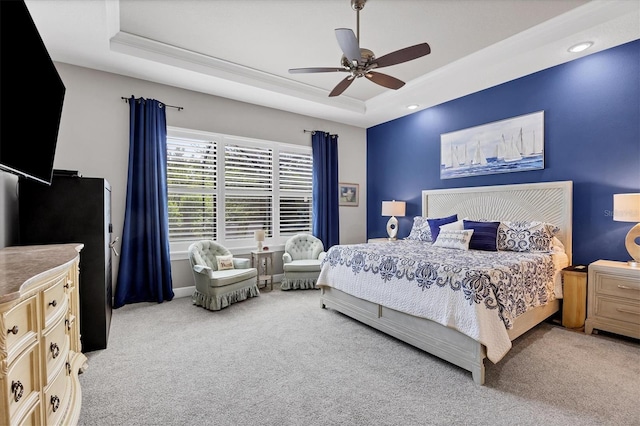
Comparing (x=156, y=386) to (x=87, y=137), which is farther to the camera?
(x=87, y=137)

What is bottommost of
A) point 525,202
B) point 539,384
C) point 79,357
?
point 539,384

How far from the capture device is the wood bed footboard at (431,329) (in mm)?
2258

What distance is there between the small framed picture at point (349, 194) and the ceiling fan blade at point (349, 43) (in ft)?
11.4

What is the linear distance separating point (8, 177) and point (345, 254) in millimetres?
3055

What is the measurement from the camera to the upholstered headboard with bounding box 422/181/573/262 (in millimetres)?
3637

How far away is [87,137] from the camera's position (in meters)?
3.80

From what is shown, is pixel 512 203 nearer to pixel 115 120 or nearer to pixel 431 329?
pixel 431 329

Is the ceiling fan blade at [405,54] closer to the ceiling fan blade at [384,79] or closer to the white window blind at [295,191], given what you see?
the ceiling fan blade at [384,79]

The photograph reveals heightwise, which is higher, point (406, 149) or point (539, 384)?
point (406, 149)

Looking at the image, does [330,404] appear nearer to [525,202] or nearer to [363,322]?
[363,322]


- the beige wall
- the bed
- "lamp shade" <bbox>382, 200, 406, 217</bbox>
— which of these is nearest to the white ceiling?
the beige wall

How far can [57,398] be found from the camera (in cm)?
145

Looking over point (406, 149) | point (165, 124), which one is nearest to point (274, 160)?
point (165, 124)

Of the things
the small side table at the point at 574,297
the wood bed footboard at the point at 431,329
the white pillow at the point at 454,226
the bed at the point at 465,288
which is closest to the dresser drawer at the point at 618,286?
the small side table at the point at 574,297
